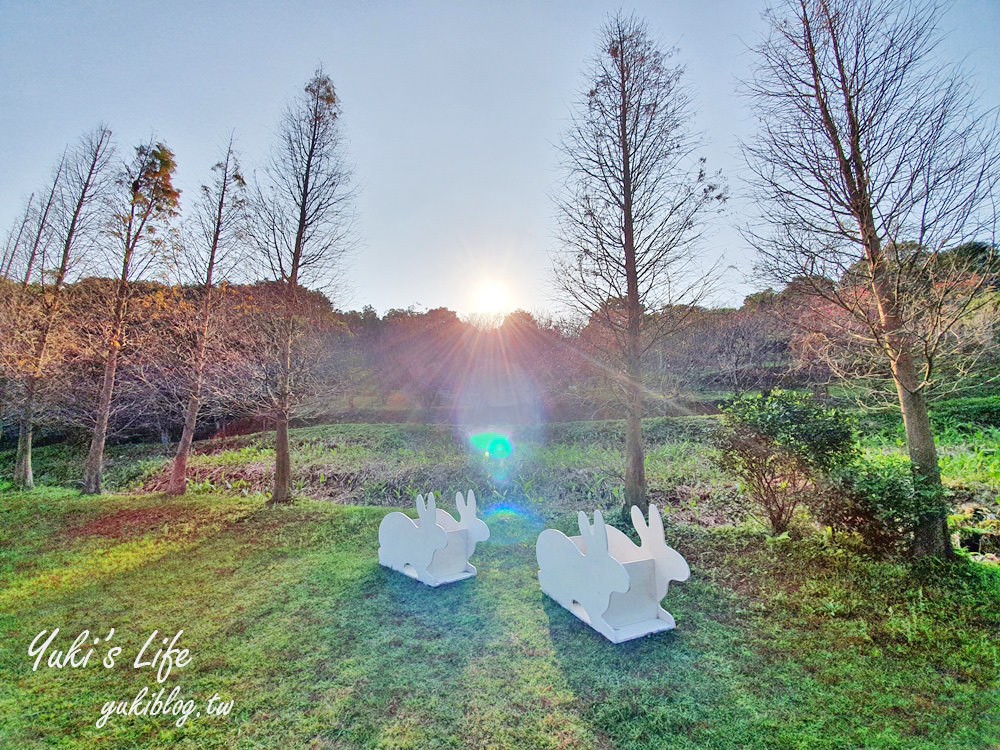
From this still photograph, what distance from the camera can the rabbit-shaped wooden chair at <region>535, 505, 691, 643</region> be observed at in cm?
343

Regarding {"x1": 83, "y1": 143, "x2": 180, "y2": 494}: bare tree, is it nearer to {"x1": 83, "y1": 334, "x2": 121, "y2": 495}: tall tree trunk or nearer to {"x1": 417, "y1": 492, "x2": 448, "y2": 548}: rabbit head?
{"x1": 83, "y1": 334, "x2": 121, "y2": 495}: tall tree trunk

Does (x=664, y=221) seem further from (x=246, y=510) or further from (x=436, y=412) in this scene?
(x=436, y=412)

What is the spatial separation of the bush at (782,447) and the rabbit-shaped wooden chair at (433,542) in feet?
10.3

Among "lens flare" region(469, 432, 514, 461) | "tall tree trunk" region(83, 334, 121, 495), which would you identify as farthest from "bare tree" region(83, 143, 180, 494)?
"lens flare" region(469, 432, 514, 461)

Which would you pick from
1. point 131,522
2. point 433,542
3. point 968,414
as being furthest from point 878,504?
point 131,522

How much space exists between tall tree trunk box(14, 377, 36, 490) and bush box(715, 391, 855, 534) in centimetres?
1275

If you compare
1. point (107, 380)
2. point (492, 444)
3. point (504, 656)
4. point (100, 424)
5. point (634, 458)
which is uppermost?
point (107, 380)

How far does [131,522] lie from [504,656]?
6758 mm

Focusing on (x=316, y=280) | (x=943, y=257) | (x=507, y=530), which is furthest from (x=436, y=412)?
(x=943, y=257)

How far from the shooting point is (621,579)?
3314 millimetres

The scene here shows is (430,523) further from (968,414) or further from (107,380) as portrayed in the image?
(968,414)

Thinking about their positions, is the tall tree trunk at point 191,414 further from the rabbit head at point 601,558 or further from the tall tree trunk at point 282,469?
the rabbit head at point 601,558

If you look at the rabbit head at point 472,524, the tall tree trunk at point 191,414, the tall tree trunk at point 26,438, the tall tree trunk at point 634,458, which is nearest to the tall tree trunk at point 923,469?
the tall tree trunk at point 634,458

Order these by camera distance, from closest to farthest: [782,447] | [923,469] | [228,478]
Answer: [923,469] → [782,447] → [228,478]
